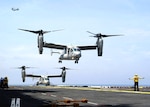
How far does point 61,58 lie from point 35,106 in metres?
43.8

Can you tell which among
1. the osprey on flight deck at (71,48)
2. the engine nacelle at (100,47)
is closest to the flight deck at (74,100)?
the engine nacelle at (100,47)

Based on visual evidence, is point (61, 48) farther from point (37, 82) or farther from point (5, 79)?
point (37, 82)

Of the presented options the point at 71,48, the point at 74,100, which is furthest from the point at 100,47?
the point at 74,100

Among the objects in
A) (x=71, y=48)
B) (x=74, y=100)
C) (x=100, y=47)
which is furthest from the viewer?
(x=71, y=48)

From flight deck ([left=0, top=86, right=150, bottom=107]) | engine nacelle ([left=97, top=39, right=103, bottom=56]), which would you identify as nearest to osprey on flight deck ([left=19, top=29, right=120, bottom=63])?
engine nacelle ([left=97, top=39, right=103, bottom=56])

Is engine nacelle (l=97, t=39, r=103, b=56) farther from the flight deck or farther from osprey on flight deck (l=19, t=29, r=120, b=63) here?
the flight deck

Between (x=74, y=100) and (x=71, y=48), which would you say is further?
(x=71, y=48)

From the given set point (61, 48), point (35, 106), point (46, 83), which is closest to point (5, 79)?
point (61, 48)

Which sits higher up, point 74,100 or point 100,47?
point 100,47

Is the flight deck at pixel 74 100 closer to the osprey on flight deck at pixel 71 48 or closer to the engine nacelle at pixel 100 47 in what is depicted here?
the engine nacelle at pixel 100 47

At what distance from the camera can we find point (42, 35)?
5838cm

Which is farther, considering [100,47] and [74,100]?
[100,47]

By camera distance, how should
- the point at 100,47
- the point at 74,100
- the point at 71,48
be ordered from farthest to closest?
the point at 71,48 → the point at 100,47 → the point at 74,100

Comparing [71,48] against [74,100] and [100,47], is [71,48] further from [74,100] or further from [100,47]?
[74,100]
